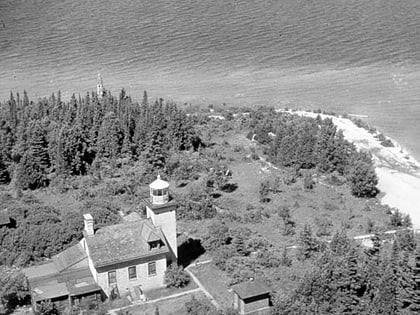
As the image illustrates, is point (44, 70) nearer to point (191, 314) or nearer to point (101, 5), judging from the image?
point (101, 5)

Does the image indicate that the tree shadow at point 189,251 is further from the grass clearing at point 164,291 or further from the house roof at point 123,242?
the house roof at point 123,242

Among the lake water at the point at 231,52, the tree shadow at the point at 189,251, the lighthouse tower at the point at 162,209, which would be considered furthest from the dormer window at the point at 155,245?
the lake water at the point at 231,52

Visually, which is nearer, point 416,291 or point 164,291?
point 416,291

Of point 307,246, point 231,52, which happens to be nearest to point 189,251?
point 307,246

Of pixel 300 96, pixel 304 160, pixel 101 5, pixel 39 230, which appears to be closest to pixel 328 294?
pixel 39 230

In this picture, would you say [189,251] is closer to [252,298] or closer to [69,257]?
[69,257]

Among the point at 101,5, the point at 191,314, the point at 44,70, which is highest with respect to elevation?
the point at 101,5
